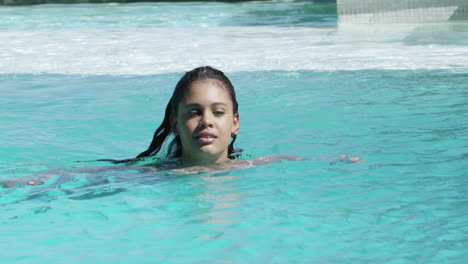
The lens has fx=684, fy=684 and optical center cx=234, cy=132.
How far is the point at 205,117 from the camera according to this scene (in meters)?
3.35

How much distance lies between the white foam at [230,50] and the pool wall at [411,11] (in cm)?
84

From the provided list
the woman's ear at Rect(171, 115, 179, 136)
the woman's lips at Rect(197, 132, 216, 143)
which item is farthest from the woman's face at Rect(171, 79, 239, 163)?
the woman's ear at Rect(171, 115, 179, 136)

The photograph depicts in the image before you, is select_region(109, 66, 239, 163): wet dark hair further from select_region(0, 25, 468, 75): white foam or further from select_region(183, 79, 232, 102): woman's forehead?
select_region(0, 25, 468, 75): white foam

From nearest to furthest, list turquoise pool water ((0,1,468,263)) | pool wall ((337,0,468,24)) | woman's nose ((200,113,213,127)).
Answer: turquoise pool water ((0,1,468,263))
woman's nose ((200,113,213,127))
pool wall ((337,0,468,24))

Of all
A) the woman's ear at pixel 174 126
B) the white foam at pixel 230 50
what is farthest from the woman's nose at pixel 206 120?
the white foam at pixel 230 50

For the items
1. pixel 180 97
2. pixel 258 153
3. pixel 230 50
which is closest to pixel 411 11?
pixel 230 50

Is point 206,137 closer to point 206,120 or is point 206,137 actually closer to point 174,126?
point 206,120

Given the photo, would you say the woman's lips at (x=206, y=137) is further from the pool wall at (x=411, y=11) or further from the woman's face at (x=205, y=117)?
the pool wall at (x=411, y=11)

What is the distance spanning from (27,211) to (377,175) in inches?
71.7

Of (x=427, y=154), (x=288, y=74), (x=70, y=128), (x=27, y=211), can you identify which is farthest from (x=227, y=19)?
(x=27, y=211)

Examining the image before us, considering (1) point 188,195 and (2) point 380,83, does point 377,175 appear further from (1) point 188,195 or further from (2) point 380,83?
(2) point 380,83

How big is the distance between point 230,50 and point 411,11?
4.97m

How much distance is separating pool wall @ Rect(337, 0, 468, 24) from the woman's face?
34.0ft

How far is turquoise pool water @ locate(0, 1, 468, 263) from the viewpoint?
274 centimetres
